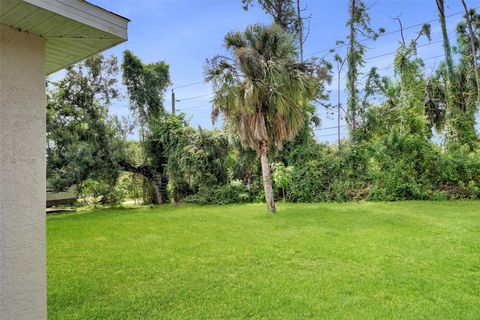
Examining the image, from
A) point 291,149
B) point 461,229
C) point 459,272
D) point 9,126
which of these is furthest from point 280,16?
point 9,126

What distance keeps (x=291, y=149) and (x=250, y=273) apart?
10735 mm

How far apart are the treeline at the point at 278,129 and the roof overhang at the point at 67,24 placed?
287 inches

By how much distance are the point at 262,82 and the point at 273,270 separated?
21.2 ft

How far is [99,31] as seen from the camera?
92.5 inches

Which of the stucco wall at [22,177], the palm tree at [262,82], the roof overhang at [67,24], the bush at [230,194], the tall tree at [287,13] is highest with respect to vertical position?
the tall tree at [287,13]

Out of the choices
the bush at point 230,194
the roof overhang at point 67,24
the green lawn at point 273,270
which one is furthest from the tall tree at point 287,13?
the roof overhang at point 67,24

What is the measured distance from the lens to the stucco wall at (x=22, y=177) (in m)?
2.11

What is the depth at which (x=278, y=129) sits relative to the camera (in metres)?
10.4

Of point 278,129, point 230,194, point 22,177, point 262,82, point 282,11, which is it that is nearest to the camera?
point 22,177

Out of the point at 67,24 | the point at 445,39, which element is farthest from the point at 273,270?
the point at 445,39

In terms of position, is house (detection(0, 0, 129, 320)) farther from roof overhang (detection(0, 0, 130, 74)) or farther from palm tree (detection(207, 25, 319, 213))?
palm tree (detection(207, 25, 319, 213))

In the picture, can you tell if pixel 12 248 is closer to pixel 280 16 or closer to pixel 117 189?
pixel 117 189

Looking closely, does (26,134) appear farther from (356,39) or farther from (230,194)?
(356,39)

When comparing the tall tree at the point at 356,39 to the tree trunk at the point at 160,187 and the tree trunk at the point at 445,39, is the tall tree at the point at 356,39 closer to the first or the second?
the tree trunk at the point at 445,39
